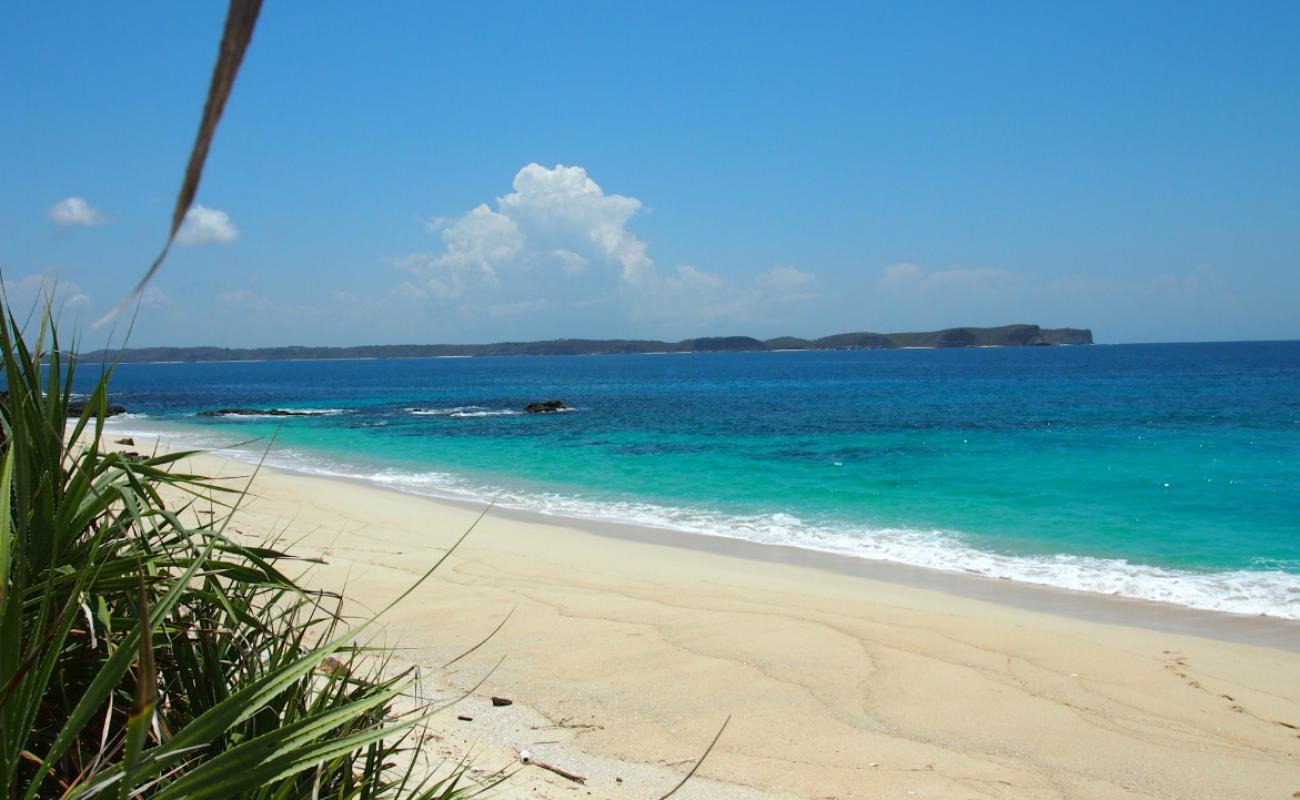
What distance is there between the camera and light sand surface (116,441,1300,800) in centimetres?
432

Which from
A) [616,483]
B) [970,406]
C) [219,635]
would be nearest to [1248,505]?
[616,483]

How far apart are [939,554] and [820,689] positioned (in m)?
6.77

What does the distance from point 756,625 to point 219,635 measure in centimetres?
517

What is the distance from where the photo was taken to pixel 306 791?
1928 mm

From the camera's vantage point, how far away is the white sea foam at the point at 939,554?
31.3 feet

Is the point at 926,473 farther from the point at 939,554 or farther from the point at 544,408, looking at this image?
the point at 544,408

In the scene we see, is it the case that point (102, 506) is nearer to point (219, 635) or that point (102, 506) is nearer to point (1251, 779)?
point (219, 635)

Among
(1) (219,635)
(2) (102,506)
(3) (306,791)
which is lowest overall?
(3) (306,791)

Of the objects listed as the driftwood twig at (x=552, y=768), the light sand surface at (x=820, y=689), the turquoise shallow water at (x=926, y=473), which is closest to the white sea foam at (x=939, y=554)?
the turquoise shallow water at (x=926, y=473)

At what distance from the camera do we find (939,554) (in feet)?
38.3

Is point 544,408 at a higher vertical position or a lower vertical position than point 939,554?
higher

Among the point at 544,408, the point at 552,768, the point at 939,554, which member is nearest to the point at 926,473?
the point at 939,554

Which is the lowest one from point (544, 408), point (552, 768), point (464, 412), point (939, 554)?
point (939, 554)

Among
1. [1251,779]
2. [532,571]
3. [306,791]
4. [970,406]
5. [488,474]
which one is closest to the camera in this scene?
[306,791]
